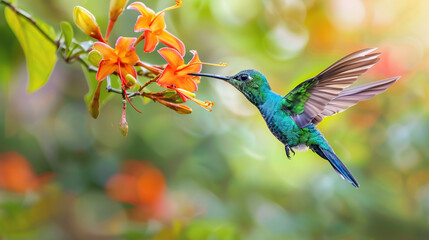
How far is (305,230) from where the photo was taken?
204cm

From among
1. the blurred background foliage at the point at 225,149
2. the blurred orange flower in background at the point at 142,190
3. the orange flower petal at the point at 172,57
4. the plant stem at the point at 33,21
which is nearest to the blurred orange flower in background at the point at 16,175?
the blurred background foliage at the point at 225,149

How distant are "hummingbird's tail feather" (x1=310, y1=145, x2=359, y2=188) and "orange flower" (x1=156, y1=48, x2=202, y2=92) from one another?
370 mm

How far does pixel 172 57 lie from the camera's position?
0.89m

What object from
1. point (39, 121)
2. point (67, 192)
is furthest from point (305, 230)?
point (39, 121)

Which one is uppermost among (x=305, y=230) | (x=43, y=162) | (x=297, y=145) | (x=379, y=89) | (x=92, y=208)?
(x=379, y=89)

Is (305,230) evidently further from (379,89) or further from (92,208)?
(379,89)

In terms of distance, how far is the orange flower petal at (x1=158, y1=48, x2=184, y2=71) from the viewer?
888 millimetres

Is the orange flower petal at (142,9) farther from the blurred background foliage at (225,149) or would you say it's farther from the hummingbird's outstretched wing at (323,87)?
the blurred background foliage at (225,149)

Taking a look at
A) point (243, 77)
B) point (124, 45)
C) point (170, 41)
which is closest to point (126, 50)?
point (124, 45)

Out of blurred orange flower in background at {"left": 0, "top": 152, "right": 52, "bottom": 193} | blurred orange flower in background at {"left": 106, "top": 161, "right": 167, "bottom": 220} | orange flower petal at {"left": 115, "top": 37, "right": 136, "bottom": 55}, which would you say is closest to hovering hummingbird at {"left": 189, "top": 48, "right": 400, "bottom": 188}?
orange flower petal at {"left": 115, "top": 37, "right": 136, "bottom": 55}

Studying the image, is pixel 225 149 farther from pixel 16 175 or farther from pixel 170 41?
pixel 170 41

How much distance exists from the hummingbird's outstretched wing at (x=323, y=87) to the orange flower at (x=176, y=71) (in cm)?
26

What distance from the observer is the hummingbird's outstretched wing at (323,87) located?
35.0 inches

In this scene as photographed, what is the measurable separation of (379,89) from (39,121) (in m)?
1.61
